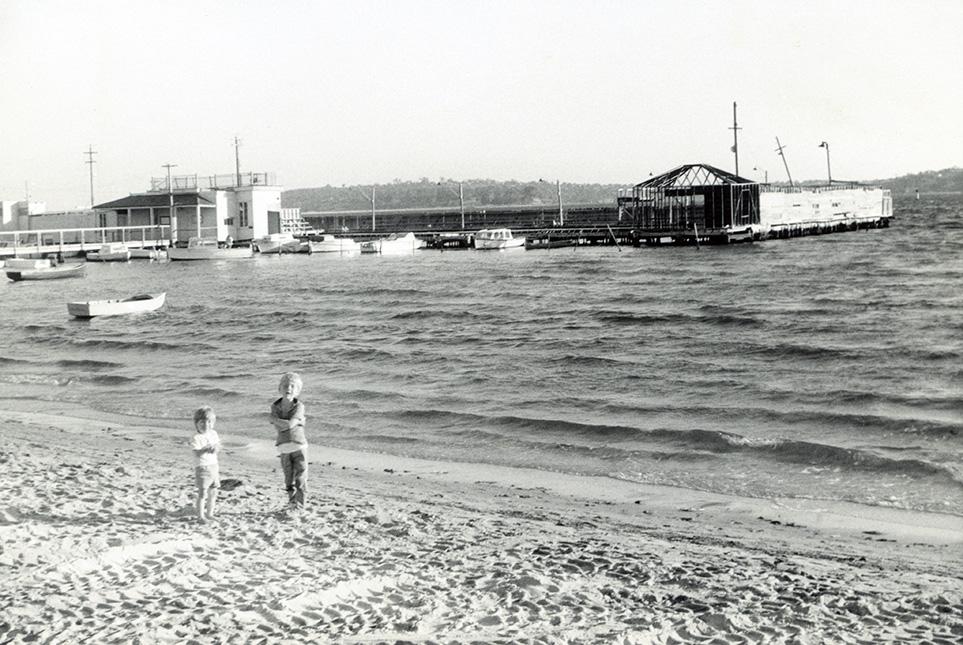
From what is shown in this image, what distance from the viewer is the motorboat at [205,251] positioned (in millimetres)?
76750

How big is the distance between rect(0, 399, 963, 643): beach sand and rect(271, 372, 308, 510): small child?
0.29 meters

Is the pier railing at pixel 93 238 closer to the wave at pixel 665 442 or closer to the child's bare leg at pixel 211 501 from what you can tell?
the wave at pixel 665 442

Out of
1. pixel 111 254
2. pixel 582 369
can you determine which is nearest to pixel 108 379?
pixel 582 369

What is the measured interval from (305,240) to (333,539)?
81701 mm

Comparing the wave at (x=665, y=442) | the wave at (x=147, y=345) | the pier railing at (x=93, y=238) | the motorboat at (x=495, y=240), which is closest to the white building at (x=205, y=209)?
the pier railing at (x=93, y=238)

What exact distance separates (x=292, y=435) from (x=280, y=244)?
247 ft

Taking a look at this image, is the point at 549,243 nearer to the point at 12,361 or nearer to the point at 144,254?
the point at 144,254

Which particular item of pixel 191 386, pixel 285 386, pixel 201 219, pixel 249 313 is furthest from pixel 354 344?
pixel 201 219

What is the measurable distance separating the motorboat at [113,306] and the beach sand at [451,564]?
2578 cm

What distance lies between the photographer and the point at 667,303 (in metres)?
41.6

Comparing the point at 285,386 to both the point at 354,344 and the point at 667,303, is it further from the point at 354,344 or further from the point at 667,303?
the point at 667,303

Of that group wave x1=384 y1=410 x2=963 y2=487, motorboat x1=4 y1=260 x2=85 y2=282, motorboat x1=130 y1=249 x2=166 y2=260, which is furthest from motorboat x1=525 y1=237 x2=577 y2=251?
wave x1=384 y1=410 x2=963 y2=487

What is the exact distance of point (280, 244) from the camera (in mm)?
84375

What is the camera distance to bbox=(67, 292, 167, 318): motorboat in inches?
1527
